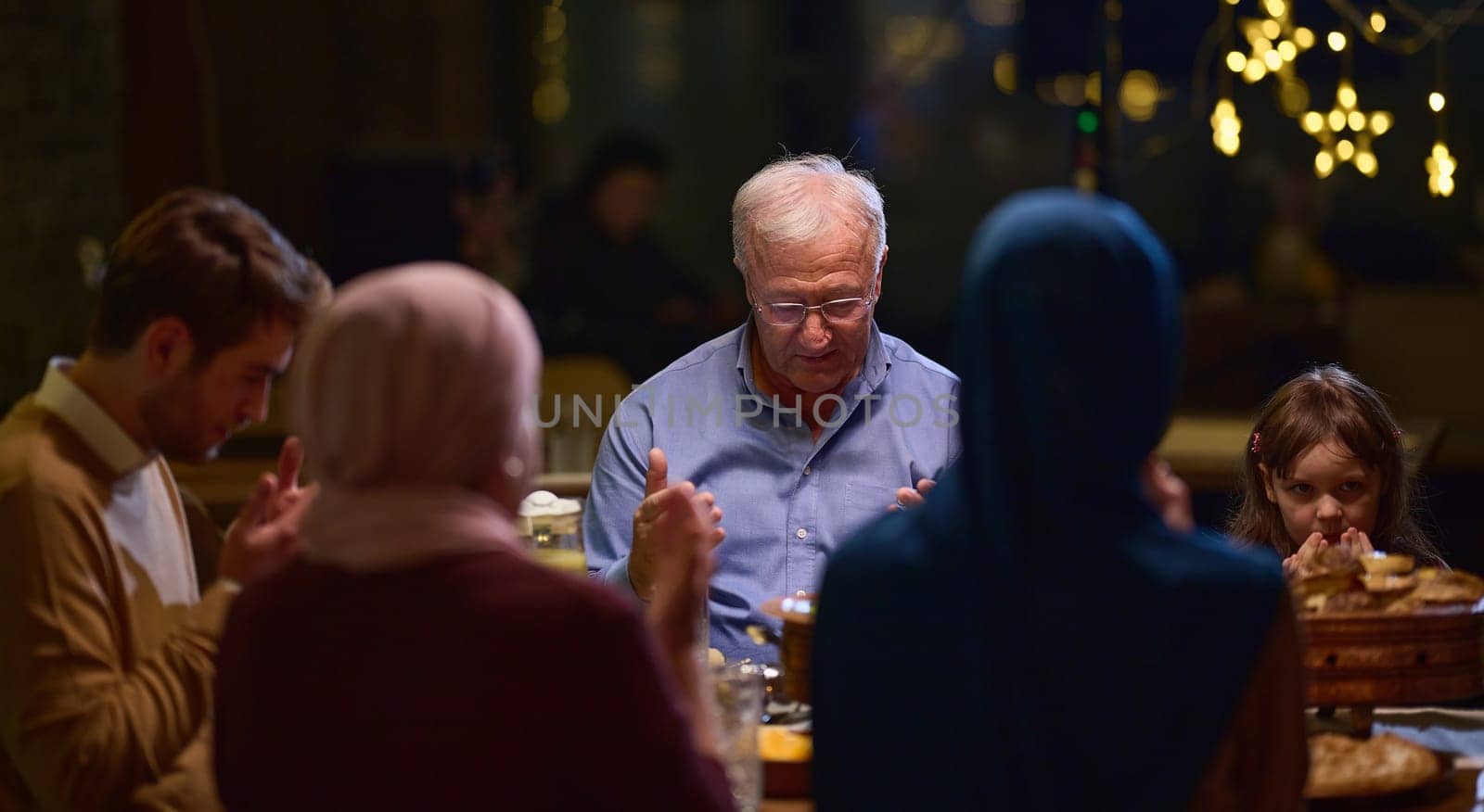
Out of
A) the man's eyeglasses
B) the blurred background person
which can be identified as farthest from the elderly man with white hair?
the blurred background person

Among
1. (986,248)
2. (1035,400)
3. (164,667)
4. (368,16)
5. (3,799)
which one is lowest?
(3,799)

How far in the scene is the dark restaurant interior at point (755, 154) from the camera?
4.39 metres

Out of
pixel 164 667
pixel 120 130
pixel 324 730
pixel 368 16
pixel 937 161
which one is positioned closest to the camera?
pixel 324 730

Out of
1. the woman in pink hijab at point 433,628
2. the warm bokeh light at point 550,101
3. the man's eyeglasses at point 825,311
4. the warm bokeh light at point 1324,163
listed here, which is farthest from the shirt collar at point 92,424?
the warm bokeh light at point 550,101

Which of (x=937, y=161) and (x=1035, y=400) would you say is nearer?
(x=1035, y=400)

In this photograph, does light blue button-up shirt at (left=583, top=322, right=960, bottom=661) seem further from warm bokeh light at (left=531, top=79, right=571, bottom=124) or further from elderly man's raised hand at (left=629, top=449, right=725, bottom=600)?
warm bokeh light at (left=531, top=79, right=571, bottom=124)

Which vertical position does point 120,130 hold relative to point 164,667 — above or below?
above

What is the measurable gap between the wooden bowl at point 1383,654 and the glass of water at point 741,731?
686mm

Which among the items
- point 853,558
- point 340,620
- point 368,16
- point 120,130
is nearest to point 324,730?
point 340,620

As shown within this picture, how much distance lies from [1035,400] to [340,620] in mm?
679

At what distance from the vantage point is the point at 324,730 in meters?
1.52

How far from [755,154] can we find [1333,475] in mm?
9180

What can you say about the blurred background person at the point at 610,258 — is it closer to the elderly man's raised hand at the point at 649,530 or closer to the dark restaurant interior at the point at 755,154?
the dark restaurant interior at the point at 755,154

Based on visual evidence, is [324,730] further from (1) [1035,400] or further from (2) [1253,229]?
(2) [1253,229]
